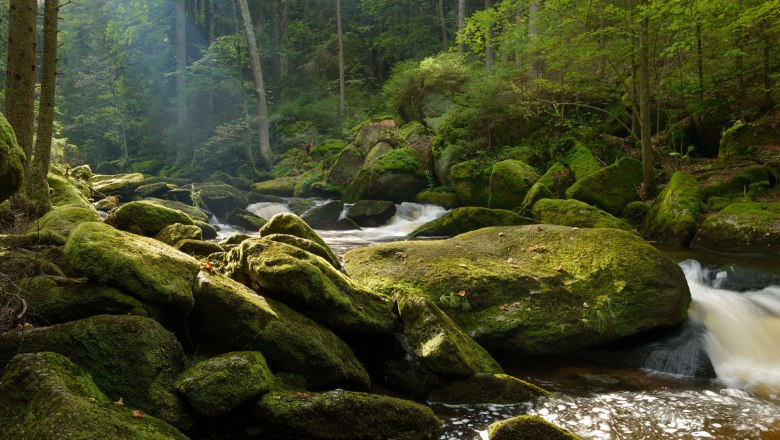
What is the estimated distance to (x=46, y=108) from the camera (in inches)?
391

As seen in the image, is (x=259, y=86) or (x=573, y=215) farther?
(x=259, y=86)

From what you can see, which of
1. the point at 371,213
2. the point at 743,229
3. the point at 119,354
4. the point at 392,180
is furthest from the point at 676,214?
the point at 119,354

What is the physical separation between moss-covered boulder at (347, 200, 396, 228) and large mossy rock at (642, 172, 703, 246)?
7.11 m

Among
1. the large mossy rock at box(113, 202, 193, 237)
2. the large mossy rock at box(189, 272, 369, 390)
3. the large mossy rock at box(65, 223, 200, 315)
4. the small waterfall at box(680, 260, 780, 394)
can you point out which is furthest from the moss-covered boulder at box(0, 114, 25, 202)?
the small waterfall at box(680, 260, 780, 394)

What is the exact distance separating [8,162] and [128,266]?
3.96 feet

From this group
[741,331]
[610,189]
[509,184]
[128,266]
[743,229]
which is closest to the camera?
[128,266]

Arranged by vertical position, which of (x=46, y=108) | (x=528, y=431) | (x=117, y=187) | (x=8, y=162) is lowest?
(x=528, y=431)

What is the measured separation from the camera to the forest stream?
4.47 m

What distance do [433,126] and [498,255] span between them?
1411 centimetres

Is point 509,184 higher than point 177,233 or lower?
higher

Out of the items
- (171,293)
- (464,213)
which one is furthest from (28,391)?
(464,213)

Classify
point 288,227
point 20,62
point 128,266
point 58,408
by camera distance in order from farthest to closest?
point 20,62, point 288,227, point 128,266, point 58,408

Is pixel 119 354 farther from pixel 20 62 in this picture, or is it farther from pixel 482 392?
pixel 20 62

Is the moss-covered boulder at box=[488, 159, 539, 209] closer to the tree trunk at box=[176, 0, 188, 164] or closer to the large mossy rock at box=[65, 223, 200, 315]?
the large mossy rock at box=[65, 223, 200, 315]
